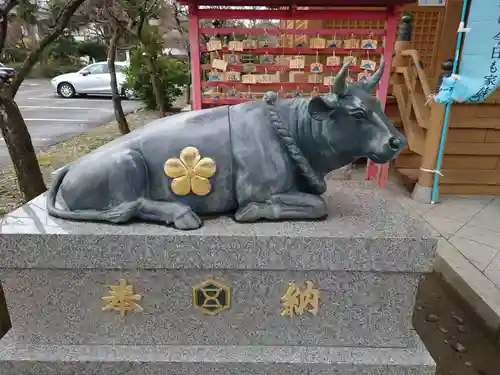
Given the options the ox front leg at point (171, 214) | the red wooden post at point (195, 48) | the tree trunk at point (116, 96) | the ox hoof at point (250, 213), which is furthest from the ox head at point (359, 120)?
the tree trunk at point (116, 96)

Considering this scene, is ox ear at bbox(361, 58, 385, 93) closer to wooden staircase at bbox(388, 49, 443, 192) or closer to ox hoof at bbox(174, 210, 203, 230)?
ox hoof at bbox(174, 210, 203, 230)

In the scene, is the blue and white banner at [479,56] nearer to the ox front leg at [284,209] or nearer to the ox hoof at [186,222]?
the ox front leg at [284,209]

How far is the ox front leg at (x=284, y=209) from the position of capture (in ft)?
7.08

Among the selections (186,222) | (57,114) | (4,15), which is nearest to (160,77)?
(57,114)

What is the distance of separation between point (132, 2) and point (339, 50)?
18.5ft

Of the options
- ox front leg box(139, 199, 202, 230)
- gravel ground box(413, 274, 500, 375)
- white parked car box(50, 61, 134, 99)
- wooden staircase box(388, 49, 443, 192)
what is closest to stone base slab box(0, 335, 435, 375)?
gravel ground box(413, 274, 500, 375)

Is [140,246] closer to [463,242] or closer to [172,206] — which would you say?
[172,206]

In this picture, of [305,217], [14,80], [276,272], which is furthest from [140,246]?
[14,80]

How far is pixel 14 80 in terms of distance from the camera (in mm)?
3736

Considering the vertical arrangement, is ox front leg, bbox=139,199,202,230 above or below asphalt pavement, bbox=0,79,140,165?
above

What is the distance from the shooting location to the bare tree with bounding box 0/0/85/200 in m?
3.43

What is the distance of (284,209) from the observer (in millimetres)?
2174

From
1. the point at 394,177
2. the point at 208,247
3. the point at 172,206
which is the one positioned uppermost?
the point at 172,206

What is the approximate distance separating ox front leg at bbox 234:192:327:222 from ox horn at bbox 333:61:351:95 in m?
0.59
